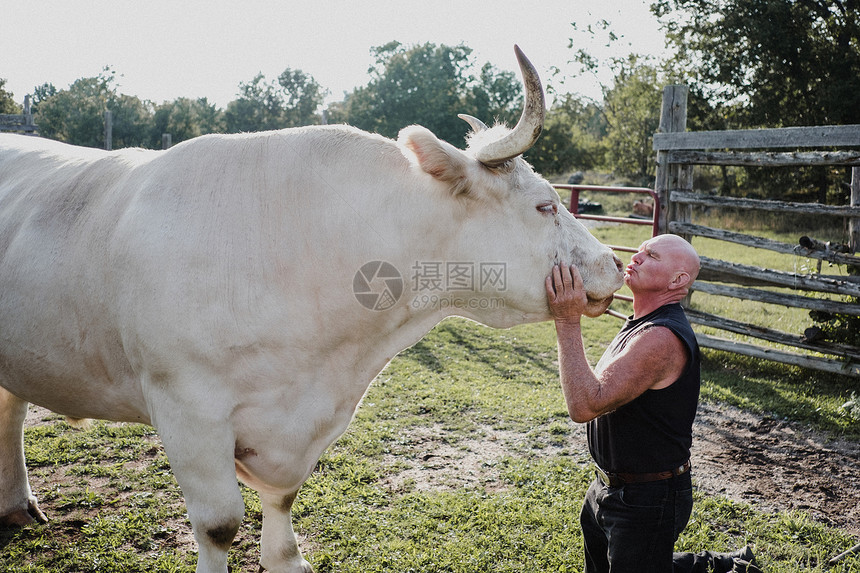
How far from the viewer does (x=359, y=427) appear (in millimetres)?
5086

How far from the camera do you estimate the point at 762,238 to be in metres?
7.41

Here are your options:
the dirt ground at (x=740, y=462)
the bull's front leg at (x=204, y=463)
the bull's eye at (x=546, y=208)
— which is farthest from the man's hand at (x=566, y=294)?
the dirt ground at (x=740, y=462)

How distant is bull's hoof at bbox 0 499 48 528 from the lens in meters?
3.48

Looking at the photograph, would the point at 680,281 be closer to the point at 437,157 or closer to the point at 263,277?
the point at 437,157

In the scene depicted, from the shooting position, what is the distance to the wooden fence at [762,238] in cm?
639

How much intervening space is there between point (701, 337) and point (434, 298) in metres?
5.99

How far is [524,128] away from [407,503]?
8.47 ft

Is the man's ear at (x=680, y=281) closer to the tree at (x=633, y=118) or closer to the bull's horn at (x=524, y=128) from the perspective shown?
the bull's horn at (x=524, y=128)

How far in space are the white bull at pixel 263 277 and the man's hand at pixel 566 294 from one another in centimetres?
5

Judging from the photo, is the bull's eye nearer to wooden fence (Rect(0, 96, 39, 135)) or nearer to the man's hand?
the man's hand

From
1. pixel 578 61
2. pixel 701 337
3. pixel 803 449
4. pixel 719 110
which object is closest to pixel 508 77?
pixel 578 61

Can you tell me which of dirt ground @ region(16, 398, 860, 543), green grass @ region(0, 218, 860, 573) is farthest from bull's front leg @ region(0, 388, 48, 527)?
dirt ground @ region(16, 398, 860, 543)

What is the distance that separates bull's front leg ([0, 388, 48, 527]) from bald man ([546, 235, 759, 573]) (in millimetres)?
3183

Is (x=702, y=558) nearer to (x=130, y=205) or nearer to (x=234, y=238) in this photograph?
(x=234, y=238)
